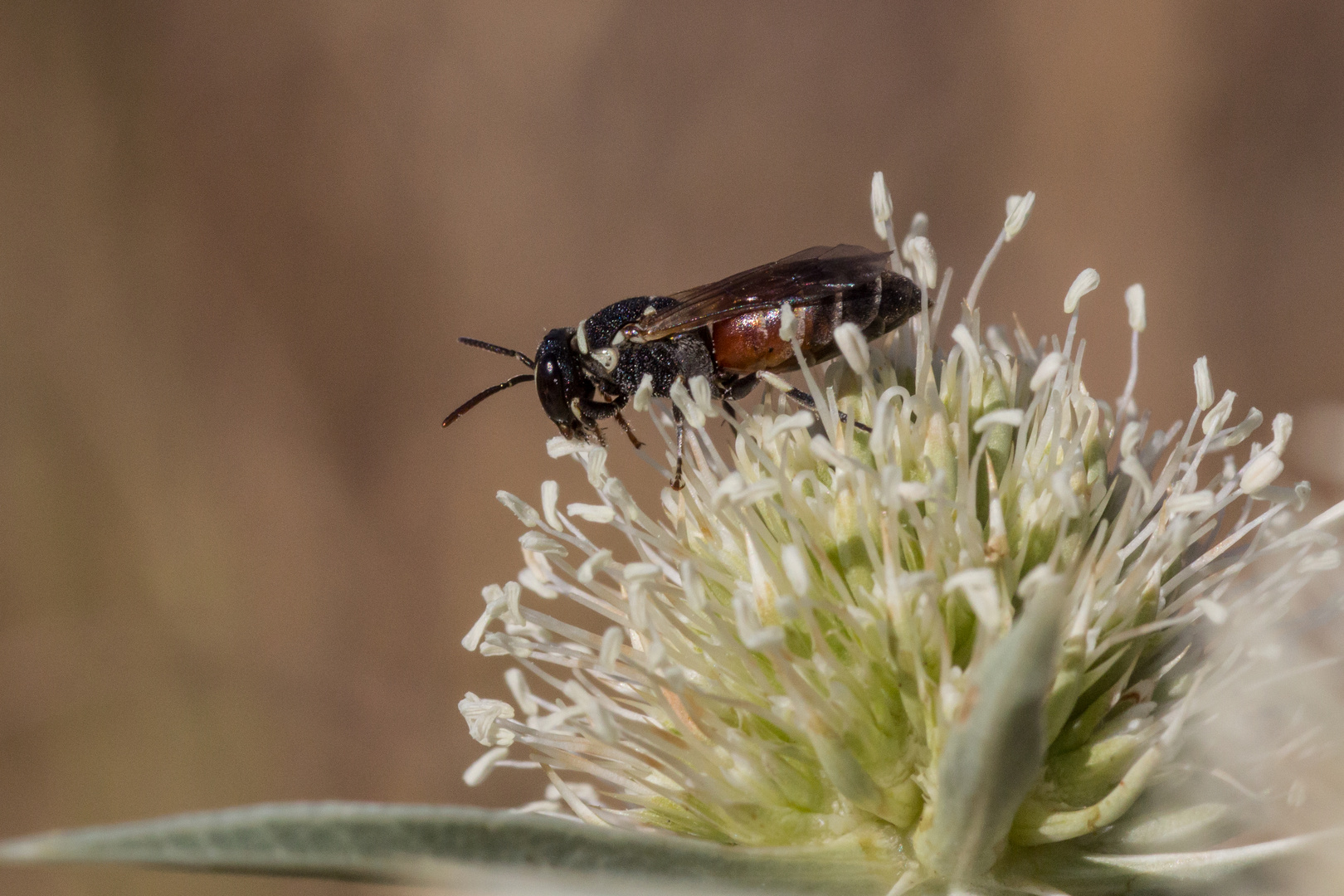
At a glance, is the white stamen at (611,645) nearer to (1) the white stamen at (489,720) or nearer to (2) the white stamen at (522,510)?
(1) the white stamen at (489,720)

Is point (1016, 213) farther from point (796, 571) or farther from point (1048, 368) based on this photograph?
point (796, 571)

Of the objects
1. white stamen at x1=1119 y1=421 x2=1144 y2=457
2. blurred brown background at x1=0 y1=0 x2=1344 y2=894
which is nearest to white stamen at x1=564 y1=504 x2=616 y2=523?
white stamen at x1=1119 y1=421 x2=1144 y2=457

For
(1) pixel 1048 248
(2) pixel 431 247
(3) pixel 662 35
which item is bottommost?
(1) pixel 1048 248

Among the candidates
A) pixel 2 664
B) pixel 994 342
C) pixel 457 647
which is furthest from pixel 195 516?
pixel 994 342

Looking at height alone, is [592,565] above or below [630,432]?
below

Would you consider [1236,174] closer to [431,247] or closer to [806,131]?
[806,131]

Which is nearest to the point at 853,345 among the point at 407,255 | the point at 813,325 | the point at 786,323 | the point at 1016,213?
the point at 786,323

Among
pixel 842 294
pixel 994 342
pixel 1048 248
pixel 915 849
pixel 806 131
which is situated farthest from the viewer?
pixel 806 131
